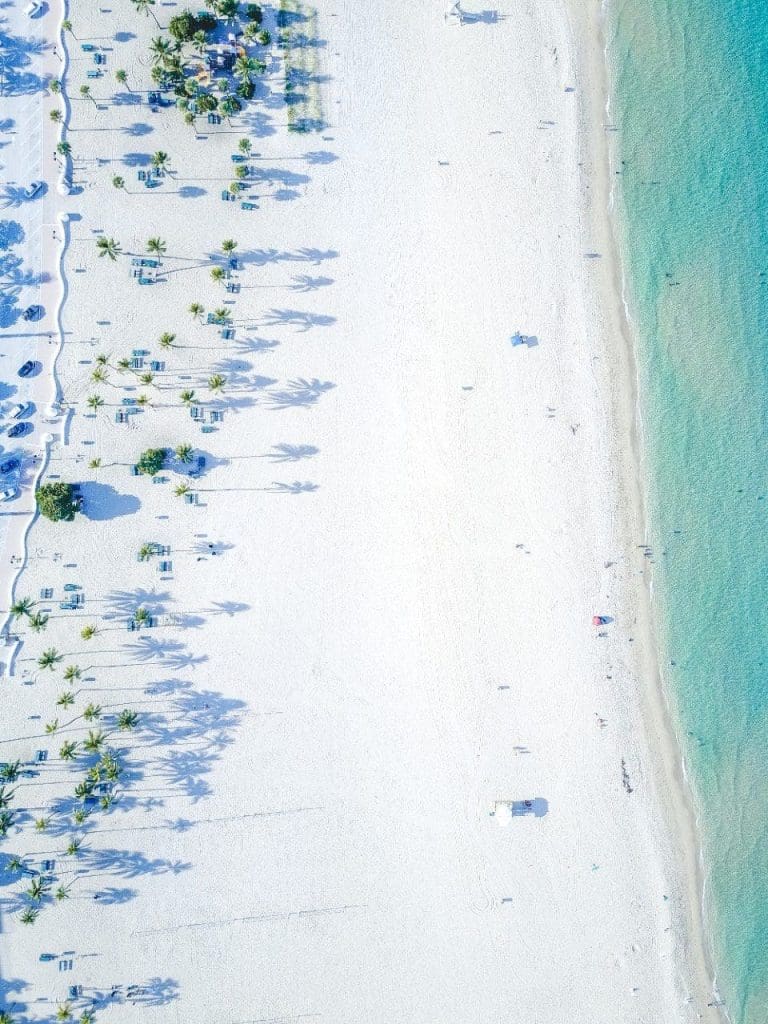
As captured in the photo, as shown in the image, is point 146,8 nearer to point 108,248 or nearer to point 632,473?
point 108,248

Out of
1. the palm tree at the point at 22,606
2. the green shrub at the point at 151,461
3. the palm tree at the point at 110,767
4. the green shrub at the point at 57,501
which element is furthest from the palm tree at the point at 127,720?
the green shrub at the point at 151,461

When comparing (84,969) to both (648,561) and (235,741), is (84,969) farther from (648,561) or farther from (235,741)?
(648,561)

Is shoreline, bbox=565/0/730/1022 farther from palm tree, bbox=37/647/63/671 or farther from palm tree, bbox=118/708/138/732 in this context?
palm tree, bbox=37/647/63/671

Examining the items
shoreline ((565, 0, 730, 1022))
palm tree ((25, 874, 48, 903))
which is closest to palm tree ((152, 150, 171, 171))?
shoreline ((565, 0, 730, 1022))

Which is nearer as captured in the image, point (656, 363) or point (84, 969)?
point (84, 969)

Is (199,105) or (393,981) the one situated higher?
(199,105)

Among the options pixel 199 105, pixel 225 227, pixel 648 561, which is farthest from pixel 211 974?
pixel 199 105

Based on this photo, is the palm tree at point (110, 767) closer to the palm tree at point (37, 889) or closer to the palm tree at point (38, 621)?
the palm tree at point (37, 889)
